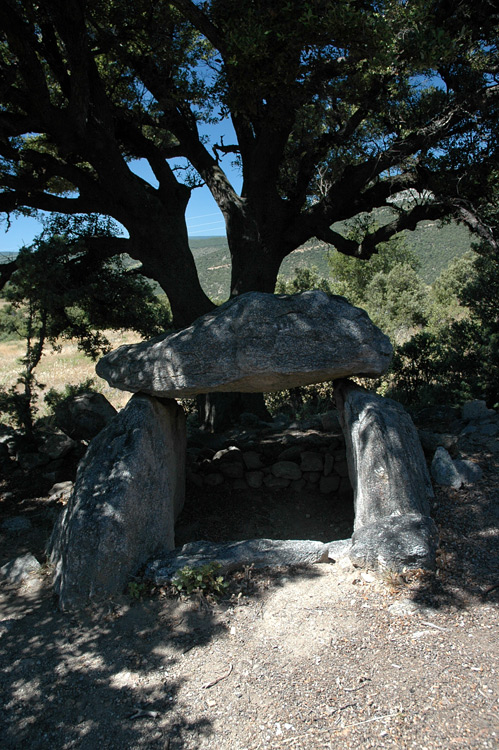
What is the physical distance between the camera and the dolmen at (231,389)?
448 cm

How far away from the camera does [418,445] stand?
5371 mm

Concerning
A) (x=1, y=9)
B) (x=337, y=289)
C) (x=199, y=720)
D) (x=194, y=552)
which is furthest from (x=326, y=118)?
(x=337, y=289)

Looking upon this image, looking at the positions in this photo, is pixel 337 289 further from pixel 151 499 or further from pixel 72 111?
pixel 151 499

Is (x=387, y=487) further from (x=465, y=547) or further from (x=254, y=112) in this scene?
(x=254, y=112)

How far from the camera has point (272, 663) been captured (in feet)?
11.8

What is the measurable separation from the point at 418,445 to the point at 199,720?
3.23 metres

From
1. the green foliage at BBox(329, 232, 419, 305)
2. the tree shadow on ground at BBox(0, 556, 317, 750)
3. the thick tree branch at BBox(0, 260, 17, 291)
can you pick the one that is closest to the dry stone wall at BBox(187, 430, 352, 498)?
the tree shadow on ground at BBox(0, 556, 317, 750)

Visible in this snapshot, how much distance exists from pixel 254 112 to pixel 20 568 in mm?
6007

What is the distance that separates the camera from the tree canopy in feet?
20.1

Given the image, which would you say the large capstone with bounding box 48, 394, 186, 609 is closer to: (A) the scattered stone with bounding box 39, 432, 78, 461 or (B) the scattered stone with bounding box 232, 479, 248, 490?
(B) the scattered stone with bounding box 232, 479, 248, 490

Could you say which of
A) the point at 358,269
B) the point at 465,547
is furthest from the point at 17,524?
the point at 358,269

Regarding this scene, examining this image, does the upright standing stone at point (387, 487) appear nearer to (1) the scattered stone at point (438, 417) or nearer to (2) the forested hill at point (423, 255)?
(1) the scattered stone at point (438, 417)

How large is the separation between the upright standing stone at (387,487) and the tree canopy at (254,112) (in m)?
3.49

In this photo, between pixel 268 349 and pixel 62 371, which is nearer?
pixel 268 349
